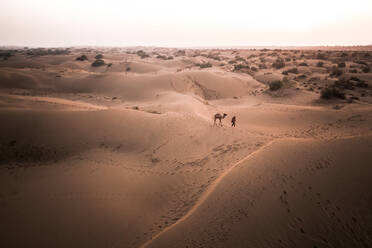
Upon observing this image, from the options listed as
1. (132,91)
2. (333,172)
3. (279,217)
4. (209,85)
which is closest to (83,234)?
(279,217)

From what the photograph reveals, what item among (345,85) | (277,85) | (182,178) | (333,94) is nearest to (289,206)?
(182,178)

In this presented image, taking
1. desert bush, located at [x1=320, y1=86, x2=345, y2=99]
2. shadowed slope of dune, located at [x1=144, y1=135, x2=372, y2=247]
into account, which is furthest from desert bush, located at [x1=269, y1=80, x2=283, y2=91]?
shadowed slope of dune, located at [x1=144, y1=135, x2=372, y2=247]

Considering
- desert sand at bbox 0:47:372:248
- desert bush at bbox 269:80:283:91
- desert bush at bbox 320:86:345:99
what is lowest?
desert sand at bbox 0:47:372:248

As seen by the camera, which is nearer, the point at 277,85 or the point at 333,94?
the point at 333,94

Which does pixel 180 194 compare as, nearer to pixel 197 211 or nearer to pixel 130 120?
pixel 197 211

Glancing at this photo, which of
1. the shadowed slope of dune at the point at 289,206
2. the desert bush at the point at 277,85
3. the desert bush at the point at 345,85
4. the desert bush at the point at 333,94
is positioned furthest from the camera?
the desert bush at the point at 277,85

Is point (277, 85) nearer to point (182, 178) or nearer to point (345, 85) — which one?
point (345, 85)

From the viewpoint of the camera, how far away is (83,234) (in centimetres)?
413

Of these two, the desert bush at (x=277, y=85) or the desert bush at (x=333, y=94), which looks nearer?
the desert bush at (x=333, y=94)

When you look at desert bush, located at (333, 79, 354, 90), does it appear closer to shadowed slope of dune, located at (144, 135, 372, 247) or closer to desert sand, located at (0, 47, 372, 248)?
desert sand, located at (0, 47, 372, 248)

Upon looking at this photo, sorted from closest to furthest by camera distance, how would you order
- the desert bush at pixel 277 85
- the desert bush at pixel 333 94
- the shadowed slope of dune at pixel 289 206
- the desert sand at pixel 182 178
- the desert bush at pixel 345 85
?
the shadowed slope of dune at pixel 289 206 → the desert sand at pixel 182 178 → the desert bush at pixel 333 94 → the desert bush at pixel 345 85 → the desert bush at pixel 277 85

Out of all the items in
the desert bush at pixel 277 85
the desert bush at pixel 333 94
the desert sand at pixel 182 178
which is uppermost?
the desert bush at pixel 277 85

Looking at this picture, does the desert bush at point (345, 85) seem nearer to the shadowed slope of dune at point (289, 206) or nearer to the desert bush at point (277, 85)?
the desert bush at point (277, 85)

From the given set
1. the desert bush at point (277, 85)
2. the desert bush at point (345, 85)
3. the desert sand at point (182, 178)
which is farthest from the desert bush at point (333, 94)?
the desert bush at point (277, 85)
